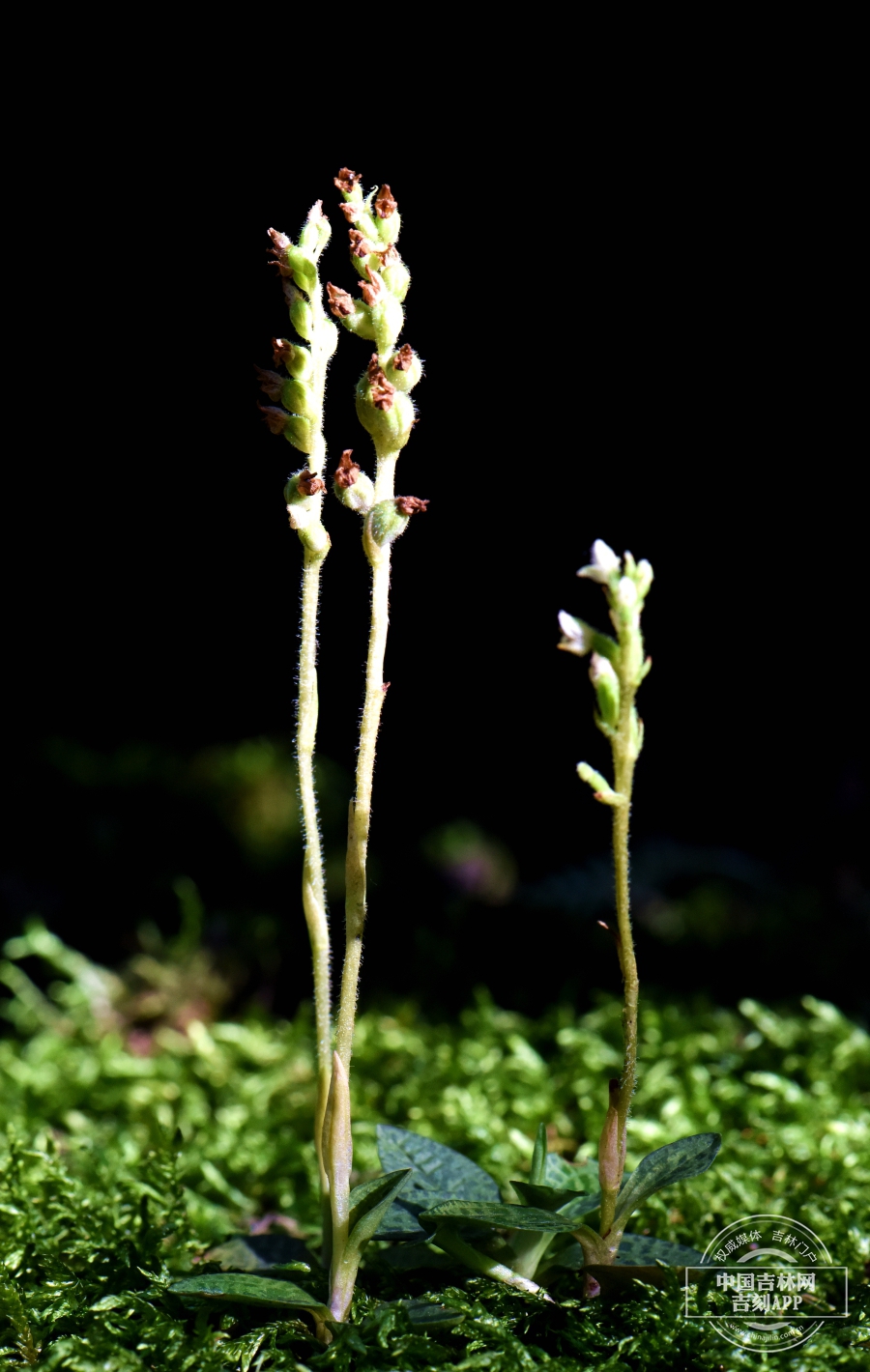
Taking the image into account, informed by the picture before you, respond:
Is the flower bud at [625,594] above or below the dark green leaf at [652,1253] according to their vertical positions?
above

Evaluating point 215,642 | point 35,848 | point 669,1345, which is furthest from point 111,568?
point 669,1345

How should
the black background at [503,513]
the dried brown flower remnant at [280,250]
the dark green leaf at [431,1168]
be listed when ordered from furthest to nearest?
the black background at [503,513] < the dark green leaf at [431,1168] < the dried brown flower remnant at [280,250]

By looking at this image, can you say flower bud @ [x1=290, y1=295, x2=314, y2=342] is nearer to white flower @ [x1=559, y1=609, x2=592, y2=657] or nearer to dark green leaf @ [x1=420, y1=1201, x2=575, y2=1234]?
white flower @ [x1=559, y1=609, x2=592, y2=657]

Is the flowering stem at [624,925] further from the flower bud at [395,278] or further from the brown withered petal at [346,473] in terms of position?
the flower bud at [395,278]

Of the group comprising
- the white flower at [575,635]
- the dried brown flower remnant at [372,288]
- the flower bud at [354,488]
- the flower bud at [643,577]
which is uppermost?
the dried brown flower remnant at [372,288]

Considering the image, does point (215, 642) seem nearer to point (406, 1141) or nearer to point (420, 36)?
point (420, 36)

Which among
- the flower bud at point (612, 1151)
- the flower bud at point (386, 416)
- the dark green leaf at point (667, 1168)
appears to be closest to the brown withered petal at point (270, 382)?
the flower bud at point (386, 416)

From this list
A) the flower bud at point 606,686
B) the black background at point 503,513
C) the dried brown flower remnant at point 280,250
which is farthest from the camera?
the black background at point 503,513
